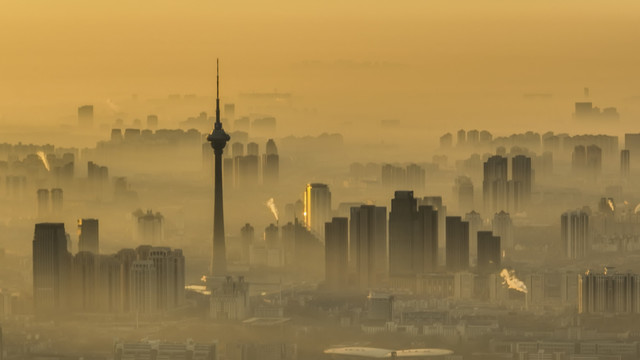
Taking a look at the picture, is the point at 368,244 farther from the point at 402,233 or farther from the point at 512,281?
the point at 512,281

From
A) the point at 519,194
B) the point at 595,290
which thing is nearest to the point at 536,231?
the point at 519,194

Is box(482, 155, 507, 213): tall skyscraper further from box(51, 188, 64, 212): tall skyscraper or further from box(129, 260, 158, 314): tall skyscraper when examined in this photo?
box(129, 260, 158, 314): tall skyscraper

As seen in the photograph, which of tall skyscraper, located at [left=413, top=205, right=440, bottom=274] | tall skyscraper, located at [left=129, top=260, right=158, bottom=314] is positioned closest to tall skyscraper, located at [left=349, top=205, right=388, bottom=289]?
tall skyscraper, located at [left=413, top=205, right=440, bottom=274]

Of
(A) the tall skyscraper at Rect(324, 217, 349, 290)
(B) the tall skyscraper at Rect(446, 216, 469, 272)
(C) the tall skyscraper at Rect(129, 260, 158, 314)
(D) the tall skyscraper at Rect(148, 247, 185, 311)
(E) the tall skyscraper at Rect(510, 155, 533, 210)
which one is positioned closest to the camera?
(C) the tall skyscraper at Rect(129, 260, 158, 314)

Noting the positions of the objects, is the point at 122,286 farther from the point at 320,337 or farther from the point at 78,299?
the point at 320,337

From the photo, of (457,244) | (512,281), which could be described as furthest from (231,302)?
(457,244)
